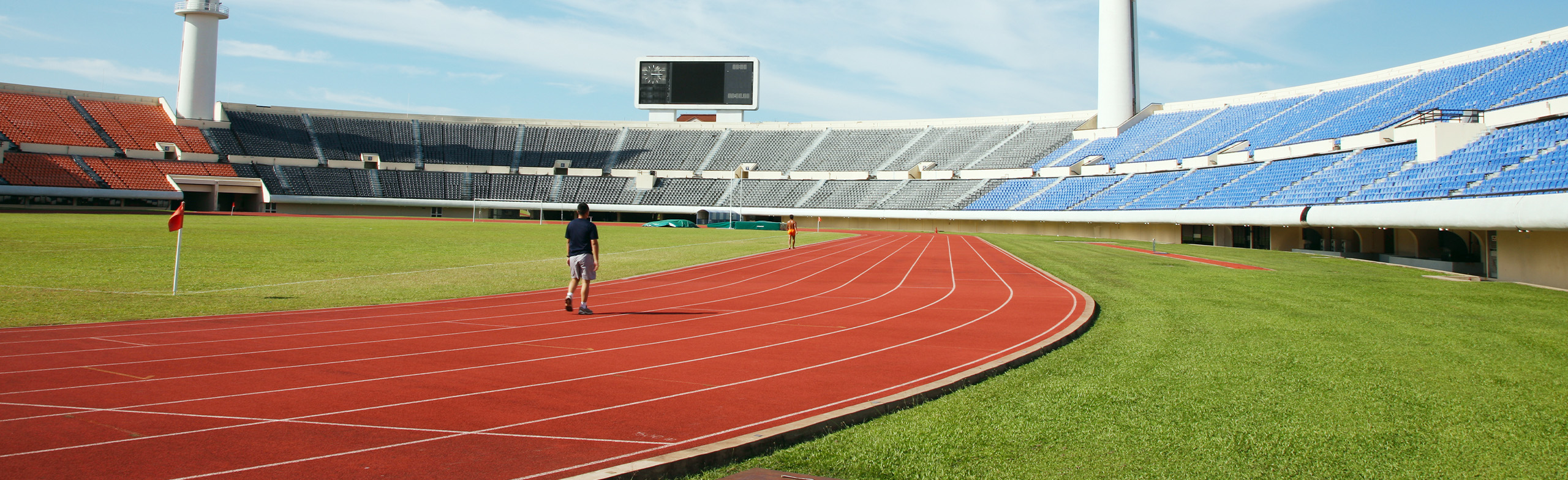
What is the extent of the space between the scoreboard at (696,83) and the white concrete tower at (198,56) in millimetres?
28789

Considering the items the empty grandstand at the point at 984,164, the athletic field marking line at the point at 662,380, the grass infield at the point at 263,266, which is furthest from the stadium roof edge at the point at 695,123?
the athletic field marking line at the point at 662,380

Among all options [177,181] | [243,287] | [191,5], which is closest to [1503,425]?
[243,287]

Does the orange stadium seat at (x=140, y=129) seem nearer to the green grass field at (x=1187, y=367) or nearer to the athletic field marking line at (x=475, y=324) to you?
the green grass field at (x=1187, y=367)

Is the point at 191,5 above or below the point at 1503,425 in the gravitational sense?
above

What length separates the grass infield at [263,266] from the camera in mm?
9273

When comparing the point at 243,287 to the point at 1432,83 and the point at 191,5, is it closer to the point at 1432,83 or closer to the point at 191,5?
the point at 1432,83

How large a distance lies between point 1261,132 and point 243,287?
4077 centimetres

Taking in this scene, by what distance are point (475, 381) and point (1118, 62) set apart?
48.8 metres

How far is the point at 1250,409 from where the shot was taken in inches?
180

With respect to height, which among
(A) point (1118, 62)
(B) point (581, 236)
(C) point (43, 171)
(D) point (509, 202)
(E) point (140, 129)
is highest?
(A) point (1118, 62)

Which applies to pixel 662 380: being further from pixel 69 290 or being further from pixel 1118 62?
pixel 1118 62

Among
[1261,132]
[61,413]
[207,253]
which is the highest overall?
[1261,132]

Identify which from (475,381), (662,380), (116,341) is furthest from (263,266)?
(662,380)

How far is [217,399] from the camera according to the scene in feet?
15.9
